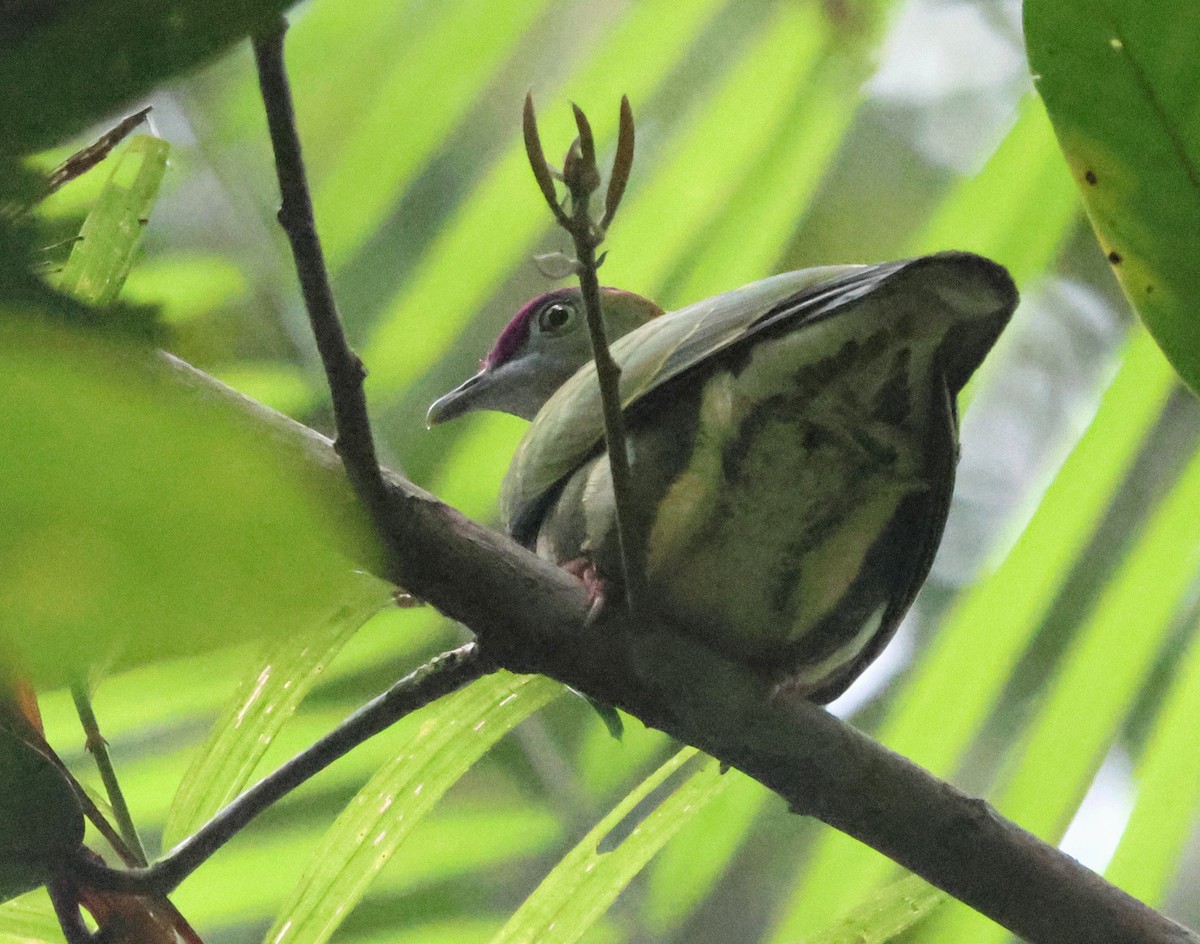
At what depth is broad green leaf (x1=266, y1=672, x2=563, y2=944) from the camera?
1351mm

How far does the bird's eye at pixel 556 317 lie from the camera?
2.50 m

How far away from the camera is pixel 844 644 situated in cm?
170

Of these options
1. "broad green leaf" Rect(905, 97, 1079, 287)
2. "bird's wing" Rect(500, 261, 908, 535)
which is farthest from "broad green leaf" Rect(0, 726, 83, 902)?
"broad green leaf" Rect(905, 97, 1079, 287)

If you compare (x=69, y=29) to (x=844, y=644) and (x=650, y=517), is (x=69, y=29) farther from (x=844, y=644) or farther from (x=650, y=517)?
(x=844, y=644)

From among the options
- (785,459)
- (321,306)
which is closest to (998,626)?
(785,459)

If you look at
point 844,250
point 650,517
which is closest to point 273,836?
point 650,517

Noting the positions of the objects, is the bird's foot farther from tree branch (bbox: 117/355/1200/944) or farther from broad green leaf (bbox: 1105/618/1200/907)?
broad green leaf (bbox: 1105/618/1200/907)

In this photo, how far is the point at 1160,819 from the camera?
72.4 inches

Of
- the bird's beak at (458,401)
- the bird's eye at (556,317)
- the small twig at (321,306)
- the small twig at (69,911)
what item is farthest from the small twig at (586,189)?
the bird's eye at (556,317)

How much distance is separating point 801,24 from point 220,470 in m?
2.02

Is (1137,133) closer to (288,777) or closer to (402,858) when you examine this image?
(288,777)

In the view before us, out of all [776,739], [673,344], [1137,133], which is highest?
[1137,133]

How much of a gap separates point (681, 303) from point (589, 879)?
1.13 m

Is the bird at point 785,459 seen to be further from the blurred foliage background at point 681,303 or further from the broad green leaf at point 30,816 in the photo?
the broad green leaf at point 30,816
